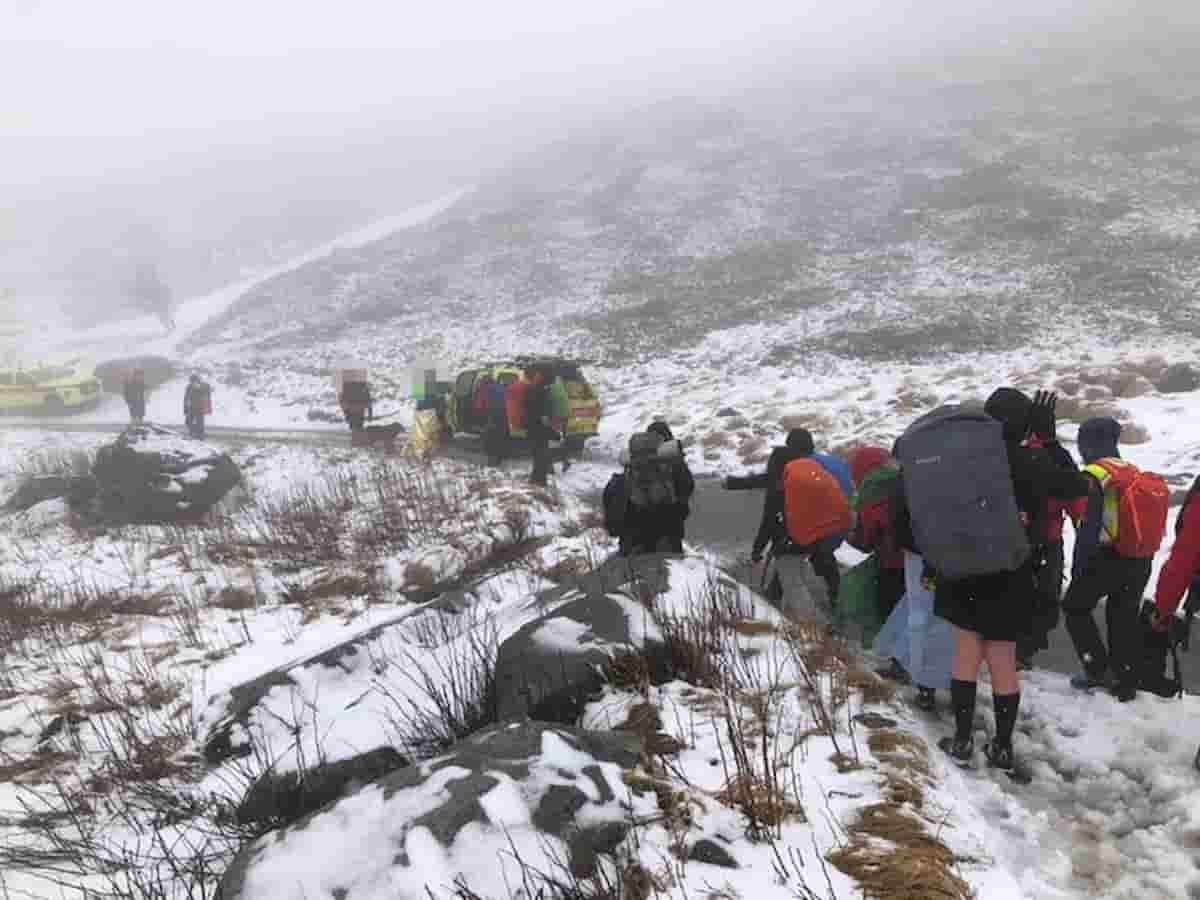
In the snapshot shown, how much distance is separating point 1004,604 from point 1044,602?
0.23 metres

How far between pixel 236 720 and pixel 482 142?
75791 millimetres

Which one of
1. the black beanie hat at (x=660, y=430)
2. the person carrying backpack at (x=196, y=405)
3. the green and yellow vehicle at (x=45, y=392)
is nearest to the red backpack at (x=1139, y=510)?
the black beanie hat at (x=660, y=430)

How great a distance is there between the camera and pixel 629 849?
260 centimetres

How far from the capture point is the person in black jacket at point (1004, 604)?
10.5ft

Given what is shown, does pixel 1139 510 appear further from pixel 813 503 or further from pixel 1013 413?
pixel 813 503

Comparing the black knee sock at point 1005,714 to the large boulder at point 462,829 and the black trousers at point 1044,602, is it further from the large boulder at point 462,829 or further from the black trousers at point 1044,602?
the large boulder at point 462,829

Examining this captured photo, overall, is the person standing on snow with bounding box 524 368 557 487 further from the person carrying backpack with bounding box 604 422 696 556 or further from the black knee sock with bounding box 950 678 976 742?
the black knee sock with bounding box 950 678 976 742

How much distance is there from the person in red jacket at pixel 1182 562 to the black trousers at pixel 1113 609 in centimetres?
38

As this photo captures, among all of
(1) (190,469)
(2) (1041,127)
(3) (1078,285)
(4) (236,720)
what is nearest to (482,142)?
(2) (1041,127)

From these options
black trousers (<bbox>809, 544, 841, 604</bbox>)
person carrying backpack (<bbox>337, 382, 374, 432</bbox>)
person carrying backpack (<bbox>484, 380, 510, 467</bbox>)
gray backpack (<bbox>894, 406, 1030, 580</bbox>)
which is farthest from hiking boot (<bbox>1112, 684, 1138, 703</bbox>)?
person carrying backpack (<bbox>337, 382, 374, 432</bbox>)

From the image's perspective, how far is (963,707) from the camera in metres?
3.50

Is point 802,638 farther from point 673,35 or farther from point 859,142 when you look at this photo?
point 673,35

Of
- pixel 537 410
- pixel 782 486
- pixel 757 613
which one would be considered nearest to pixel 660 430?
pixel 782 486

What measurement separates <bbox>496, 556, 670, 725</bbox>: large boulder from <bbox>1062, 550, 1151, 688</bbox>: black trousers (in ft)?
7.94
